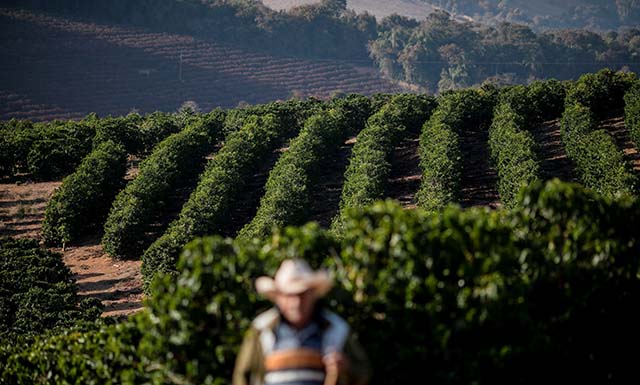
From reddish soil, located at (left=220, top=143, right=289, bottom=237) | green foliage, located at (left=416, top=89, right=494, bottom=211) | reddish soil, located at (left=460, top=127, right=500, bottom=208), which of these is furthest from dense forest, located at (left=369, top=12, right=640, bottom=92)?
reddish soil, located at (left=220, top=143, right=289, bottom=237)

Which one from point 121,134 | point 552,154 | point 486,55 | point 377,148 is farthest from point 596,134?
point 486,55

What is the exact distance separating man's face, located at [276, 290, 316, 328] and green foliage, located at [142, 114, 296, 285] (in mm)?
21607

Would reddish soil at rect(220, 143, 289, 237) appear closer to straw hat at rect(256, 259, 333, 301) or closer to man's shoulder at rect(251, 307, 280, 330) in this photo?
man's shoulder at rect(251, 307, 280, 330)

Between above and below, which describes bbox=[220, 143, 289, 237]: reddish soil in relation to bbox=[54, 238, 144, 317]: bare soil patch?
above

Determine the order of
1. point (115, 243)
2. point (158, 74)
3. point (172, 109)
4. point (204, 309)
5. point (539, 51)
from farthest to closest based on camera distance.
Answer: point (539, 51) < point (158, 74) < point (172, 109) < point (115, 243) < point (204, 309)

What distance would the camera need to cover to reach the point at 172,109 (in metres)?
122

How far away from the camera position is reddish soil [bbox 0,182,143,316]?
1065 inches

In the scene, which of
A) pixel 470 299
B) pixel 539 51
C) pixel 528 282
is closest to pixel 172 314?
pixel 470 299

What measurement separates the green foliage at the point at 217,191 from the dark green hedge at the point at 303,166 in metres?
1.65

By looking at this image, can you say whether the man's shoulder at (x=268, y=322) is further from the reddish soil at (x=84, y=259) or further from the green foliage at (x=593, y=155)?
the reddish soil at (x=84, y=259)

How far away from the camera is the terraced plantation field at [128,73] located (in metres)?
116

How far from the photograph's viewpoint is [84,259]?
3147 cm

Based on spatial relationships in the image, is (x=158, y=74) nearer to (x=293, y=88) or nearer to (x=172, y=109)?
(x=172, y=109)

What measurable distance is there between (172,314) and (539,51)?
154 meters
